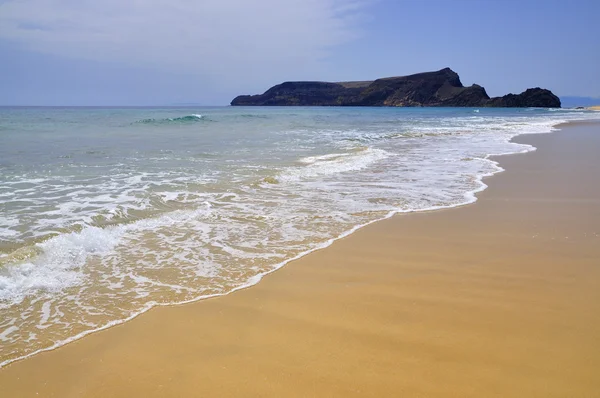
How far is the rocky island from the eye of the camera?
345ft

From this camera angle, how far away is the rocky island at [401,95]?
10512 cm

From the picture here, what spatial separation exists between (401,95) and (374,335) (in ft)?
446

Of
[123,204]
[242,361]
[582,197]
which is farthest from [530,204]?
[123,204]

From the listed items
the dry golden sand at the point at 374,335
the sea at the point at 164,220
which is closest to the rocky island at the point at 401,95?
the sea at the point at 164,220

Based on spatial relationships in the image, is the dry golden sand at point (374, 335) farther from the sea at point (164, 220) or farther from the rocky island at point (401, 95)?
the rocky island at point (401, 95)

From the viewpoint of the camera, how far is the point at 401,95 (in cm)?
13112

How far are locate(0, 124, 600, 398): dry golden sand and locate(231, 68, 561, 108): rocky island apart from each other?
113583mm

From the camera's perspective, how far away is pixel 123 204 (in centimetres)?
645

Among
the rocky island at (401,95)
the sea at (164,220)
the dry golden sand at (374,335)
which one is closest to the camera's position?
the dry golden sand at (374,335)

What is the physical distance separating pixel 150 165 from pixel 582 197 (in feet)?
29.8

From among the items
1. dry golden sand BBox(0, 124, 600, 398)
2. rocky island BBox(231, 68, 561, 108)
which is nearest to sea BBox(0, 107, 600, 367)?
dry golden sand BBox(0, 124, 600, 398)

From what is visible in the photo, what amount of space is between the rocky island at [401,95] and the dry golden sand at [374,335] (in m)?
114

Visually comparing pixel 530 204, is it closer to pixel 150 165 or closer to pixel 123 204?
pixel 123 204

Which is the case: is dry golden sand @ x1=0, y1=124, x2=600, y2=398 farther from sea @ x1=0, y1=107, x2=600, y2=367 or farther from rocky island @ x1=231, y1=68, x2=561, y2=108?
rocky island @ x1=231, y1=68, x2=561, y2=108
